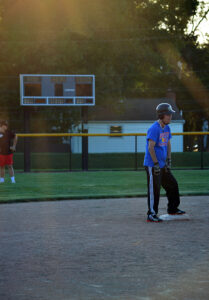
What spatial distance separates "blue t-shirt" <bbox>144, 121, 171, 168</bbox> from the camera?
8969mm

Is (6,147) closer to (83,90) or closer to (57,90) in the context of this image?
(57,90)

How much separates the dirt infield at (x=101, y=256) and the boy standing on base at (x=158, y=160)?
1.40 ft

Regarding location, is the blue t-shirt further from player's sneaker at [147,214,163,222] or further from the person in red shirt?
the person in red shirt

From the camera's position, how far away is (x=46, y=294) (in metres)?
4.87

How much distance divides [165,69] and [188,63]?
54.7 feet

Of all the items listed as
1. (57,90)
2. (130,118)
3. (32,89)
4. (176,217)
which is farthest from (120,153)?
(130,118)

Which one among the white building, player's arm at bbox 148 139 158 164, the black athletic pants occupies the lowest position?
the black athletic pants

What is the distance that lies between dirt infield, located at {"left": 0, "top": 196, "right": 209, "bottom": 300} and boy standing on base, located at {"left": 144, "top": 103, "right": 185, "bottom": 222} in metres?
0.43

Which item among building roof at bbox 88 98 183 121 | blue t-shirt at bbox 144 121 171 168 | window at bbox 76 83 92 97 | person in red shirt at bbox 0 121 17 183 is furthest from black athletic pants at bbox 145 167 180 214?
Answer: building roof at bbox 88 98 183 121

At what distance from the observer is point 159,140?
29.7 ft

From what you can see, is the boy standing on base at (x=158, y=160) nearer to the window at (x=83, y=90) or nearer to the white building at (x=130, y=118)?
the window at (x=83, y=90)

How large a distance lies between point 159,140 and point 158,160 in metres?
0.31

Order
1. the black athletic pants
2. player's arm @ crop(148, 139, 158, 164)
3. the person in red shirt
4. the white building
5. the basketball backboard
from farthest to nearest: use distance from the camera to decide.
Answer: the white building → the basketball backboard → the person in red shirt → the black athletic pants → player's arm @ crop(148, 139, 158, 164)

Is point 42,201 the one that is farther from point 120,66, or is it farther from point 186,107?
point 186,107
